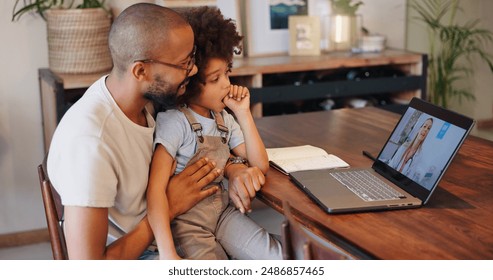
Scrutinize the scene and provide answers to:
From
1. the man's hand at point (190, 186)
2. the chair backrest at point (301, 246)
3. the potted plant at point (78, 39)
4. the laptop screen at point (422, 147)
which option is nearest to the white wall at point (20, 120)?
the potted plant at point (78, 39)

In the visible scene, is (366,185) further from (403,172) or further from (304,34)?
(304,34)

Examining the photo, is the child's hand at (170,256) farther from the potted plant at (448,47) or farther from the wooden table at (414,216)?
the potted plant at (448,47)

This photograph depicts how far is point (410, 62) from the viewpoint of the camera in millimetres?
3914

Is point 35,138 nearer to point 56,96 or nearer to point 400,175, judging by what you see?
point 56,96

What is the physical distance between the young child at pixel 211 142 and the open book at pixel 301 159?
0.26ft

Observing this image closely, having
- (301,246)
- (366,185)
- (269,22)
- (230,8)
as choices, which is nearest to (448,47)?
(269,22)

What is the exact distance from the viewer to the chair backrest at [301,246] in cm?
126

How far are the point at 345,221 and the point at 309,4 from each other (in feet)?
8.65

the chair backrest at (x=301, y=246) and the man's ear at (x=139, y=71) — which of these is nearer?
the chair backrest at (x=301, y=246)

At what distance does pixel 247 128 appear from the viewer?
205 cm

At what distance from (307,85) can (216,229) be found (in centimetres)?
179

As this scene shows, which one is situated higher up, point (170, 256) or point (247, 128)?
point (247, 128)

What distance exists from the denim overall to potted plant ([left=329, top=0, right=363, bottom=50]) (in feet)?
7.10
